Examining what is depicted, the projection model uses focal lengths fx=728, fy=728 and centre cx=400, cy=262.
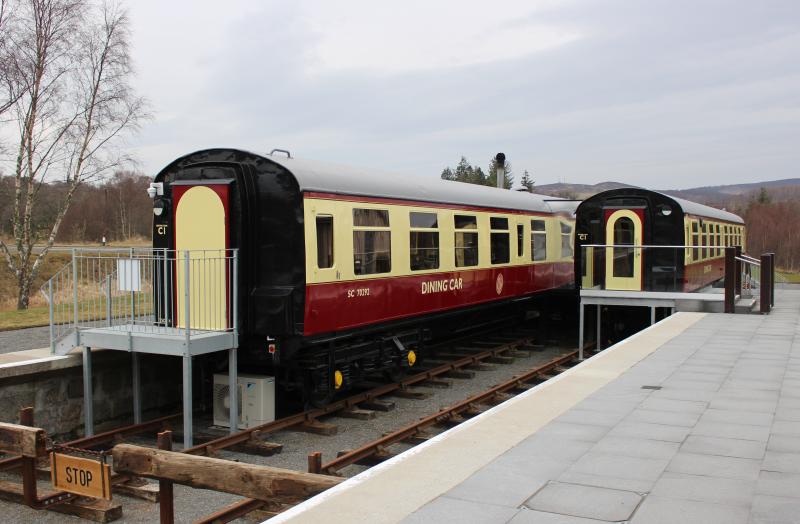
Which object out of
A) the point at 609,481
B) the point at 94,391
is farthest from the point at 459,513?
the point at 94,391

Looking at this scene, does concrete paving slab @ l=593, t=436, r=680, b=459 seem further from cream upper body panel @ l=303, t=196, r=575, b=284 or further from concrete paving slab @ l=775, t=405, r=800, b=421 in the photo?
cream upper body panel @ l=303, t=196, r=575, b=284

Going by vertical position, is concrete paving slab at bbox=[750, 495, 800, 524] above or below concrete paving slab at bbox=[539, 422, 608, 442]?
below

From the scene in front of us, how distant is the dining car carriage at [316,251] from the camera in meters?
9.01

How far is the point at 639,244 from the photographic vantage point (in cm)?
1545

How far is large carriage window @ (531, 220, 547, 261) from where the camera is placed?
639 inches

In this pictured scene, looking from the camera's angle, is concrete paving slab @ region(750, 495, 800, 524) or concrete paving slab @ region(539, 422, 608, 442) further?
concrete paving slab @ region(539, 422, 608, 442)

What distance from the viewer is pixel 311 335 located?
358 inches

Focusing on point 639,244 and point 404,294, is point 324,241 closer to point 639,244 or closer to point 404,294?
point 404,294

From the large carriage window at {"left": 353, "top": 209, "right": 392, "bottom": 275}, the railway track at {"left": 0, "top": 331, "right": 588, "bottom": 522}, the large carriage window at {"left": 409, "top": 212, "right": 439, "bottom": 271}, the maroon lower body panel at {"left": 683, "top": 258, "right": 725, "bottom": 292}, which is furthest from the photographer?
the maroon lower body panel at {"left": 683, "top": 258, "right": 725, "bottom": 292}

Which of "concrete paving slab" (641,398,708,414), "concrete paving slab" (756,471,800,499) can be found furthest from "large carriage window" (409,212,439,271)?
"concrete paving slab" (756,471,800,499)

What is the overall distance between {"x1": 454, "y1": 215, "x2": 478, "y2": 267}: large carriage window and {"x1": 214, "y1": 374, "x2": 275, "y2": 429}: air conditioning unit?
4651 millimetres

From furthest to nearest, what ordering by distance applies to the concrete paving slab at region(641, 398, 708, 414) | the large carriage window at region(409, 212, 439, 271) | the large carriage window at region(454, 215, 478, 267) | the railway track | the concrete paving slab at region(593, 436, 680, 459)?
Result: the large carriage window at region(454, 215, 478, 267)
the large carriage window at region(409, 212, 439, 271)
the railway track
the concrete paving slab at region(641, 398, 708, 414)
the concrete paving slab at region(593, 436, 680, 459)

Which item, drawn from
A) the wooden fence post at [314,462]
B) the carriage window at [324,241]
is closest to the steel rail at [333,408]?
the carriage window at [324,241]

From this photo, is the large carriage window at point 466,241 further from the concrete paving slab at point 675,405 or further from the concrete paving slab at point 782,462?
the concrete paving slab at point 782,462
